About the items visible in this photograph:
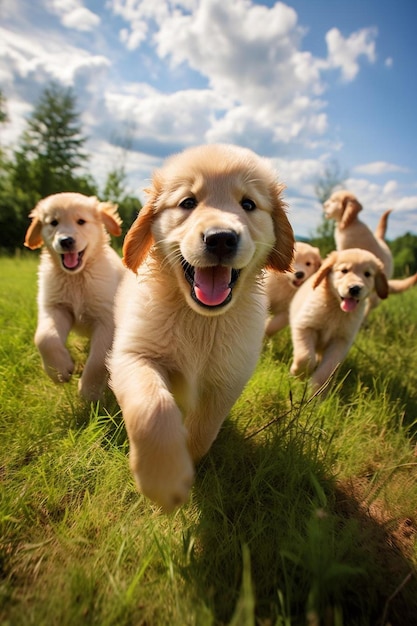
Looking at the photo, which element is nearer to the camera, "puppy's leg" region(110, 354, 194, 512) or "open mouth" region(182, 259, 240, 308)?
"puppy's leg" region(110, 354, 194, 512)

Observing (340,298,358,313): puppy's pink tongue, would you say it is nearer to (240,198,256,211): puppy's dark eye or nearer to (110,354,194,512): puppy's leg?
(240,198,256,211): puppy's dark eye

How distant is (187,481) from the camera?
150cm

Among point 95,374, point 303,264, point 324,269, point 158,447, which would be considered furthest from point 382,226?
point 158,447

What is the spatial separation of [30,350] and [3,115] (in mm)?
27497

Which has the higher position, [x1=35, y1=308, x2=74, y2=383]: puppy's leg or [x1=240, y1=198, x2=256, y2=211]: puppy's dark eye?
[x1=240, y1=198, x2=256, y2=211]: puppy's dark eye

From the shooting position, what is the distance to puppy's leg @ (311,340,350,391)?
3.66 meters

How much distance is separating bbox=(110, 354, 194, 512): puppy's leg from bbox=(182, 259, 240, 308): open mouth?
47cm

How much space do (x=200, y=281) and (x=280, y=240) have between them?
0.68m

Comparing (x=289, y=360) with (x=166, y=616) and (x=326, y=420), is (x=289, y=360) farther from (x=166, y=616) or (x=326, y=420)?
(x=166, y=616)

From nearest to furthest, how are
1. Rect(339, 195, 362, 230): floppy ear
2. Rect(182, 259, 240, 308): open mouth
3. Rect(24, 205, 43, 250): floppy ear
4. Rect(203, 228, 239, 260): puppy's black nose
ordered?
1. Rect(203, 228, 239, 260): puppy's black nose
2. Rect(182, 259, 240, 308): open mouth
3. Rect(24, 205, 43, 250): floppy ear
4. Rect(339, 195, 362, 230): floppy ear

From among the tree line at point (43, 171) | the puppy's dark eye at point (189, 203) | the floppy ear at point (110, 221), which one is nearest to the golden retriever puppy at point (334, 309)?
the floppy ear at point (110, 221)

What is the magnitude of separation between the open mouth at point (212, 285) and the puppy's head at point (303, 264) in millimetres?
3258

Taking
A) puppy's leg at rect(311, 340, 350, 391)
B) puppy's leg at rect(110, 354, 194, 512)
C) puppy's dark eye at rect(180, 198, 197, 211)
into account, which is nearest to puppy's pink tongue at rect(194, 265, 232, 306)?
puppy's dark eye at rect(180, 198, 197, 211)

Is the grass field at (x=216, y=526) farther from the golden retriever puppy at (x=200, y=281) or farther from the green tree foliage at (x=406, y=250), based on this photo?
the green tree foliage at (x=406, y=250)
